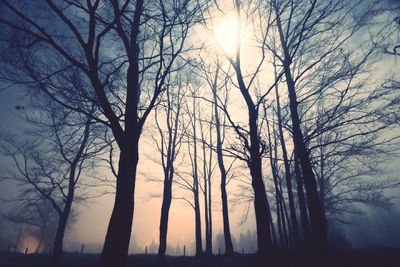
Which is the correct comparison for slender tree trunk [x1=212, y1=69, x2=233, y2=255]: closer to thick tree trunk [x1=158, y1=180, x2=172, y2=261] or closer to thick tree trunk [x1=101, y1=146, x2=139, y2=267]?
thick tree trunk [x1=158, y1=180, x2=172, y2=261]

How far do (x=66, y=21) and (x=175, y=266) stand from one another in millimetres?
11554

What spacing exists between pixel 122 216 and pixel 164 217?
9186 mm

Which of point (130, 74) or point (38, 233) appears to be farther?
point (38, 233)

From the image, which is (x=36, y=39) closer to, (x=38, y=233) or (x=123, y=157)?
(x=123, y=157)

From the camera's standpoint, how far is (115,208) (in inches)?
179

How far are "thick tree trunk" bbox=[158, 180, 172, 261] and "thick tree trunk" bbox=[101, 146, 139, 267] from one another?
323 inches

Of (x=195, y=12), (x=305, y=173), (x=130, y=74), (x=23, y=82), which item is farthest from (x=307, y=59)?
(x=23, y=82)

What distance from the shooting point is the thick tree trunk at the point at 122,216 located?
13.8 feet

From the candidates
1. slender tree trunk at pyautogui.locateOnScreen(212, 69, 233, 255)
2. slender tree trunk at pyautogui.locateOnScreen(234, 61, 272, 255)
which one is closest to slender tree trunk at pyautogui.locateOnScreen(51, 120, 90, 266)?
slender tree trunk at pyautogui.locateOnScreen(212, 69, 233, 255)

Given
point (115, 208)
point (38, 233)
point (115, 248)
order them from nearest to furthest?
point (115, 248) → point (115, 208) → point (38, 233)

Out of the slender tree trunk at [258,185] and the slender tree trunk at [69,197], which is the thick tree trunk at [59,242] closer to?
the slender tree trunk at [69,197]

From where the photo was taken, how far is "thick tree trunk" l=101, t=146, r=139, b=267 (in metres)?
4.21

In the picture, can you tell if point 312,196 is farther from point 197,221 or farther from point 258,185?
point 197,221

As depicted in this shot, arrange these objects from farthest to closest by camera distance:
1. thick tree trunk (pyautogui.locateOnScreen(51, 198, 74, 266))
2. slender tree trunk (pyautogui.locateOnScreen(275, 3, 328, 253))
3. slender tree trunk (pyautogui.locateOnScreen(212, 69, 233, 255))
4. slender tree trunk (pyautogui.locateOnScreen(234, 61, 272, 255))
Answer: slender tree trunk (pyautogui.locateOnScreen(212, 69, 233, 255))
thick tree trunk (pyautogui.locateOnScreen(51, 198, 74, 266))
slender tree trunk (pyautogui.locateOnScreen(275, 3, 328, 253))
slender tree trunk (pyautogui.locateOnScreen(234, 61, 272, 255))
